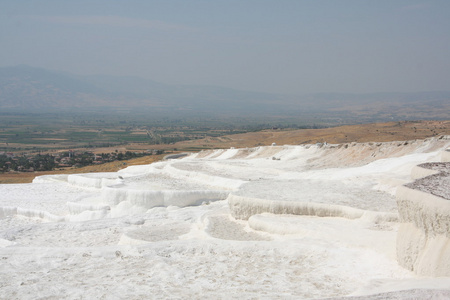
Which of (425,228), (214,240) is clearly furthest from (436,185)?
(214,240)

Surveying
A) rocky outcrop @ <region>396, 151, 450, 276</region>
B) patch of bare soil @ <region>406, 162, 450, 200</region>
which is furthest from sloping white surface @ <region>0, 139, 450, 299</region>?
patch of bare soil @ <region>406, 162, 450, 200</region>

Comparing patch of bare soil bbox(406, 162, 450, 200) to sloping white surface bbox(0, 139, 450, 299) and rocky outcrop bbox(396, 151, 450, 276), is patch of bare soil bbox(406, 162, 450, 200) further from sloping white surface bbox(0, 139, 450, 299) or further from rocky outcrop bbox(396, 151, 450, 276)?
sloping white surface bbox(0, 139, 450, 299)

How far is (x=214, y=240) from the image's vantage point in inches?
424

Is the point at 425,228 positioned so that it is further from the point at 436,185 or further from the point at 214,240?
the point at 214,240

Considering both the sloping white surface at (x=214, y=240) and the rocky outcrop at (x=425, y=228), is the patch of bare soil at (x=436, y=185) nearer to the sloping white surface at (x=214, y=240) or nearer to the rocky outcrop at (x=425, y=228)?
the rocky outcrop at (x=425, y=228)

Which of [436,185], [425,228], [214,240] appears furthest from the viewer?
[214,240]

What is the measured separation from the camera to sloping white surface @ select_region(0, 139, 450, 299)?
820 centimetres

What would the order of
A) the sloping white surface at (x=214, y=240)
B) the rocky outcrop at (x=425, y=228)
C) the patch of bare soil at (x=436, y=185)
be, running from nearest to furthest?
the rocky outcrop at (x=425, y=228) < the sloping white surface at (x=214, y=240) < the patch of bare soil at (x=436, y=185)

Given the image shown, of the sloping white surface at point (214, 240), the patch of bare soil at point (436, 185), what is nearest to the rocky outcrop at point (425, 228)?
the patch of bare soil at point (436, 185)

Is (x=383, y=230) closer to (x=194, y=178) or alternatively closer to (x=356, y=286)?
(x=356, y=286)

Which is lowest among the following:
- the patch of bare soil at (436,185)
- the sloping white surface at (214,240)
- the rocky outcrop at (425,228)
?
the sloping white surface at (214,240)

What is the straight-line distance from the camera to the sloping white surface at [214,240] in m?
8.20

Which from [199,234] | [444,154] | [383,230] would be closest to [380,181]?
[444,154]

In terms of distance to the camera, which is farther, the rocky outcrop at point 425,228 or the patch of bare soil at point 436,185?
the patch of bare soil at point 436,185
